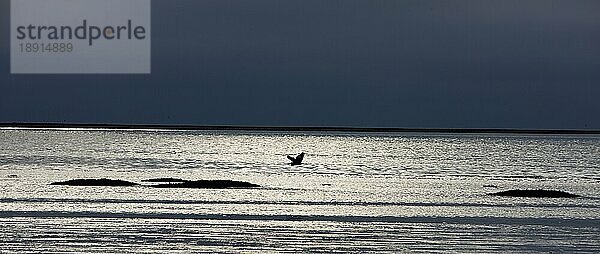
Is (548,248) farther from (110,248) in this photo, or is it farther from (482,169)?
(482,169)

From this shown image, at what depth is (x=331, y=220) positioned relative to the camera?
131 feet

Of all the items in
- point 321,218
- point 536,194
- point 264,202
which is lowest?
point 536,194

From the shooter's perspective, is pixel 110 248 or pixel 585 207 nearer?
pixel 110 248

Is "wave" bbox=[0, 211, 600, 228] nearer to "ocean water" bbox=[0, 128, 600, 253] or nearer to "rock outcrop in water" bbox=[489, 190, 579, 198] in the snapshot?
"ocean water" bbox=[0, 128, 600, 253]

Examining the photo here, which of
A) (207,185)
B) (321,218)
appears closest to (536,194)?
(207,185)

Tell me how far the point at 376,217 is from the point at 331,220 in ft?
10.3

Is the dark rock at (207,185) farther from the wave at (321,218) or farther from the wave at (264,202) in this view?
the wave at (321,218)

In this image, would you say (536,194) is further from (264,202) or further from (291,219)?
(291,219)

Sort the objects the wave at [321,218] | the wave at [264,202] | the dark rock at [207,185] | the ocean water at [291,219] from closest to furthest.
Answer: the ocean water at [291,219], the wave at [321,218], the wave at [264,202], the dark rock at [207,185]

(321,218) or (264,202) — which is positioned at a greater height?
(321,218)

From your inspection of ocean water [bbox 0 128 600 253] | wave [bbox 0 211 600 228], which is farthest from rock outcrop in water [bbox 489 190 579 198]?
wave [bbox 0 211 600 228]

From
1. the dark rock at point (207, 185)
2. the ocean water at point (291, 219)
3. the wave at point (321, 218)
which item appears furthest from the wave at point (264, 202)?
the dark rock at point (207, 185)

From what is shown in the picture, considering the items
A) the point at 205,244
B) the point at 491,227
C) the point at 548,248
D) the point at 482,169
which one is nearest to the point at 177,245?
the point at 205,244

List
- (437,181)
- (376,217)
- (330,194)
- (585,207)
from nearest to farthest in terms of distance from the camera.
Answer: (376,217) → (585,207) → (330,194) → (437,181)
